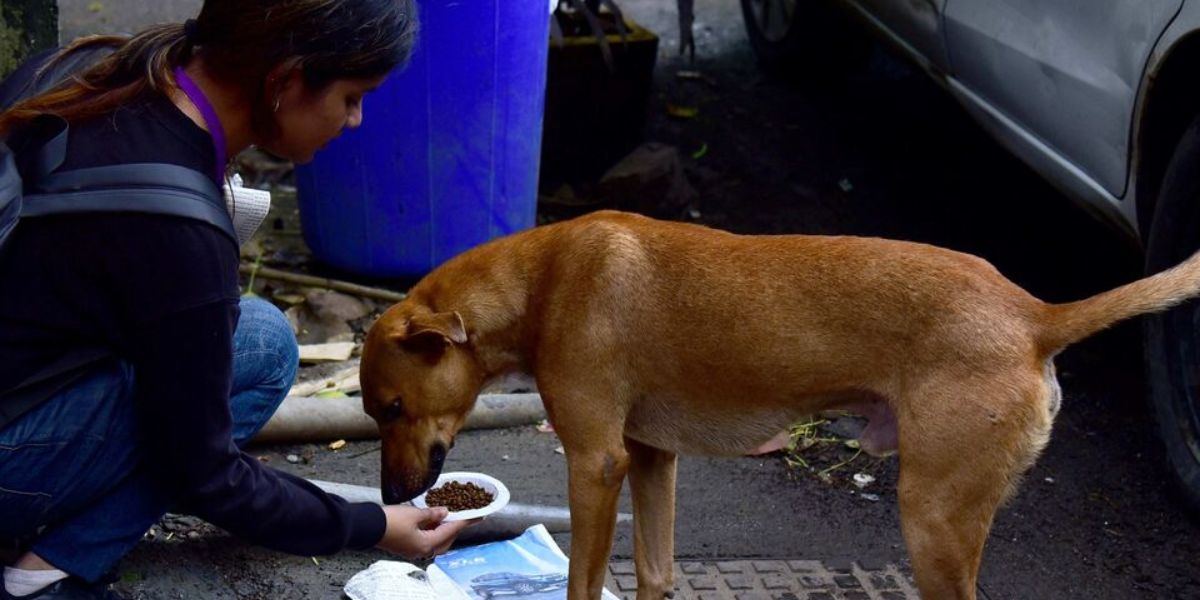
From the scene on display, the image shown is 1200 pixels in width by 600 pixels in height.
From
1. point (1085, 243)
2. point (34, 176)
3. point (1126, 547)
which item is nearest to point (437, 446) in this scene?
point (34, 176)

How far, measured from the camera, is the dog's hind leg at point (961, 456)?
2.76 metres

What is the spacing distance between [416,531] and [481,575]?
2.03ft

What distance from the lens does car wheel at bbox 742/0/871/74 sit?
24.7ft

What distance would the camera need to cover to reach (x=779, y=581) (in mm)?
3680

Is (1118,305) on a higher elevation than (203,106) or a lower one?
lower

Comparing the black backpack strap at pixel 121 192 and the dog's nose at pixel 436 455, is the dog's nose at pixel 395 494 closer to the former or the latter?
the dog's nose at pixel 436 455

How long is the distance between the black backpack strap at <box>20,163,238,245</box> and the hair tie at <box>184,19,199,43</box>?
9.7 inches

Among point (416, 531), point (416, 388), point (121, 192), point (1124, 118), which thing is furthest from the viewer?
point (1124, 118)

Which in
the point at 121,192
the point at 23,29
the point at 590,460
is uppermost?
the point at 121,192

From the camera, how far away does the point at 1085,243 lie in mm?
5910

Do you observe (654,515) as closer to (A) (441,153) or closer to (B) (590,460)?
(B) (590,460)

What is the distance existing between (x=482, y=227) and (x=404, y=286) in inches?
16.5

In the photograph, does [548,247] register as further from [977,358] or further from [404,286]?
[404,286]

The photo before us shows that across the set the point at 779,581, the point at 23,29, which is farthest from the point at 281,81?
the point at 23,29
